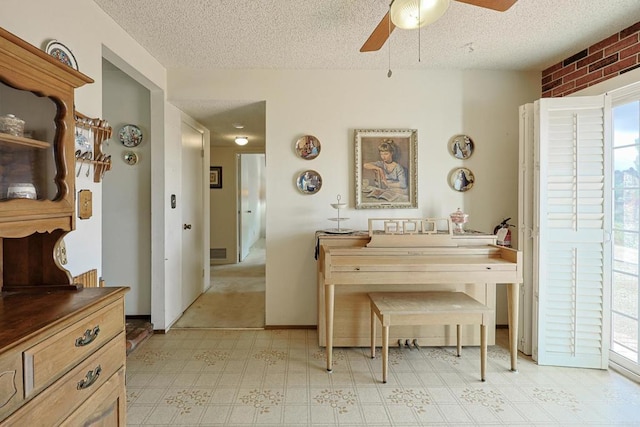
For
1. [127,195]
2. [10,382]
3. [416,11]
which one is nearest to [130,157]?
[127,195]

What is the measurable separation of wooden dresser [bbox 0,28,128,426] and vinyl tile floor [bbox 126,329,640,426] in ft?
2.43

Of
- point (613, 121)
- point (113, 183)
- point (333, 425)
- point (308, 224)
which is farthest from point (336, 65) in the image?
point (333, 425)

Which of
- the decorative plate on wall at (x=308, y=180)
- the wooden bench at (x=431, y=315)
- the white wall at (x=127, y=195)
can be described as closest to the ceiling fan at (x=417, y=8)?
the decorative plate on wall at (x=308, y=180)

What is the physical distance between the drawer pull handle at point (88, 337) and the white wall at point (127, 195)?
6.67 ft

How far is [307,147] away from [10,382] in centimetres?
239

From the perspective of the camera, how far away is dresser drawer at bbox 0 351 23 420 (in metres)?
0.77

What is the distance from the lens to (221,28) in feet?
7.11

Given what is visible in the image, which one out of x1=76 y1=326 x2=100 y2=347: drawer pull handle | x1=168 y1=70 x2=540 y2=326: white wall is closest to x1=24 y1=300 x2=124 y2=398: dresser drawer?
x1=76 y1=326 x2=100 y2=347: drawer pull handle

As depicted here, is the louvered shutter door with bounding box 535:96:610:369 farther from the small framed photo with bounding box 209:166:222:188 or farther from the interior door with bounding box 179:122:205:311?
the small framed photo with bounding box 209:166:222:188

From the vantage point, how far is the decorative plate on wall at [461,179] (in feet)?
9.46

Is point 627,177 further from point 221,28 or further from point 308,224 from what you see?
point 221,28

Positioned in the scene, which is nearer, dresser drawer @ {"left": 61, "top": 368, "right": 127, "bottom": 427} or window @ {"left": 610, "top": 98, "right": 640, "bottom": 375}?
dresser drawer @ {"left": 61, "top": 368, "right": 127, "bottom": 427}

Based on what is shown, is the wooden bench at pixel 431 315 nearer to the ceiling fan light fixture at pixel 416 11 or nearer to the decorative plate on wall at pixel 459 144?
the decorative plate on wall at pixel 459 144

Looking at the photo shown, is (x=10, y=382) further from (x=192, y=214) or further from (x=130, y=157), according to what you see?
(x=192, y=214)
